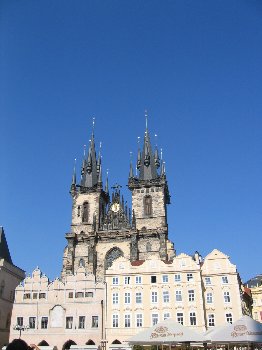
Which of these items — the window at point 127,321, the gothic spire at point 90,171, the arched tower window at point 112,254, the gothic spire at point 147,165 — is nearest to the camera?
the window at point 127,321

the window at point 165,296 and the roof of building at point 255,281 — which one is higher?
the roof of building at point 255,281

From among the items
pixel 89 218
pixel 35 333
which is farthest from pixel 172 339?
pixel 89 218

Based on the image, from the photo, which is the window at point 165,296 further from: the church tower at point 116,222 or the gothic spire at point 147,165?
the gothic spire at point 147,165

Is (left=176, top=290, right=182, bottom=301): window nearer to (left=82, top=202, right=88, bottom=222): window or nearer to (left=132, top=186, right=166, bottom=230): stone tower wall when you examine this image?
(left=132, top=186, right=166, bottom=230): stone tower wall

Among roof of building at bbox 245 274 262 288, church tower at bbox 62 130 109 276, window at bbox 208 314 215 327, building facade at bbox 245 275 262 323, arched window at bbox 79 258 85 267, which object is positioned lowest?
window at bbox 208 314 215 327

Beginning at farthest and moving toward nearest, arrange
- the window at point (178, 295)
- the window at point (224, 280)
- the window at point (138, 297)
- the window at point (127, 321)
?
the window at point (138, 297) < the window at point (224, 280) < the window at point (178, 295) < the window at point (127, 321)

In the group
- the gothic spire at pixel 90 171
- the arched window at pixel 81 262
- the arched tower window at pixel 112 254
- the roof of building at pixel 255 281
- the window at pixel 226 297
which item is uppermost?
the gothic spire at pixel 90 171

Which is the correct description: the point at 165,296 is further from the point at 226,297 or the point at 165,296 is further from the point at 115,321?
the point at 226,297

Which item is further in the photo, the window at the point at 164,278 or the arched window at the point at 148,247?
the arched window at the point at 148,247

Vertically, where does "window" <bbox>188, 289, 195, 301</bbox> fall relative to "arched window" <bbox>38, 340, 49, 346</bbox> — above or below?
above

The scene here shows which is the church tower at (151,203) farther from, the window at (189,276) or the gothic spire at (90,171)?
the window at (189,276)

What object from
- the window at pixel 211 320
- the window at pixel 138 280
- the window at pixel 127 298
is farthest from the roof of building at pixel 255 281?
the window at pixel 127 298

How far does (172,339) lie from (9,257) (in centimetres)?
3894

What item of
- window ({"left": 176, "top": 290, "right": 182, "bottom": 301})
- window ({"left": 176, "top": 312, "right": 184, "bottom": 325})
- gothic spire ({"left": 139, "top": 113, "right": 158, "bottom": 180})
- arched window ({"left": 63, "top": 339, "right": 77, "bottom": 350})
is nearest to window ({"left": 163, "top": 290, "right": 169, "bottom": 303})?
window ({"left": 176, "top": 290, "right": 182, "bottom": 301})
